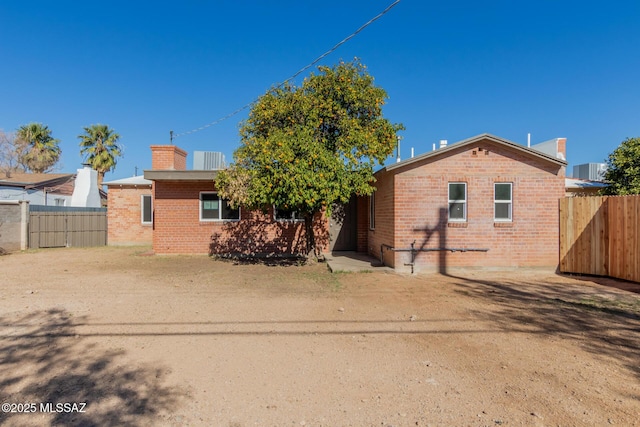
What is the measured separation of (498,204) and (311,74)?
23.1ft

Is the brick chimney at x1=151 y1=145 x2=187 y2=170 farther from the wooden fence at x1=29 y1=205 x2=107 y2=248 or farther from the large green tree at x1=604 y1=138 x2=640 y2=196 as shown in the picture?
the large green tree at x1=604 y1=138 x2=640 y2=196

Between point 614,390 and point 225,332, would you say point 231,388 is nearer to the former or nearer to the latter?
point 225,332

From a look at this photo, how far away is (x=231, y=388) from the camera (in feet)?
11.5

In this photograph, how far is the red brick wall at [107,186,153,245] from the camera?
17.3 m

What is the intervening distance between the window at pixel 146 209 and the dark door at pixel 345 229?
32.1 feet

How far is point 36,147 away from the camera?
33.8 meters

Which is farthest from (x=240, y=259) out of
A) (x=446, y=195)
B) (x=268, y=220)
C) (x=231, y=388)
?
(x=231, y=388)

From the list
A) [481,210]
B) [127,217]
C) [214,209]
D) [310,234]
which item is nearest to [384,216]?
[310,234]

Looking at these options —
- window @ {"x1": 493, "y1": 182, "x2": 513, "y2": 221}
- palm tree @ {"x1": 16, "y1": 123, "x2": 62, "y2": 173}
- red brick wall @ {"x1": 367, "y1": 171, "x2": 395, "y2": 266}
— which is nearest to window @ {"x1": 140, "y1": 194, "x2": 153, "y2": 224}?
red brick wall @ {"x1": 367, "y1": 171, "x2": 395, "y2": 266}

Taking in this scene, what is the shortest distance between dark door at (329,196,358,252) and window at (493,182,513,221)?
547cm

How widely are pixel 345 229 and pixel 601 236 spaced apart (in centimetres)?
826

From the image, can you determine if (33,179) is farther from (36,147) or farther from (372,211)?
(372,211)

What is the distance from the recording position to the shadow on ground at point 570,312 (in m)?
4.70

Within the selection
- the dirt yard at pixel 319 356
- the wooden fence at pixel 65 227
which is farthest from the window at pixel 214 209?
the wooden fence at pixel 65 227
